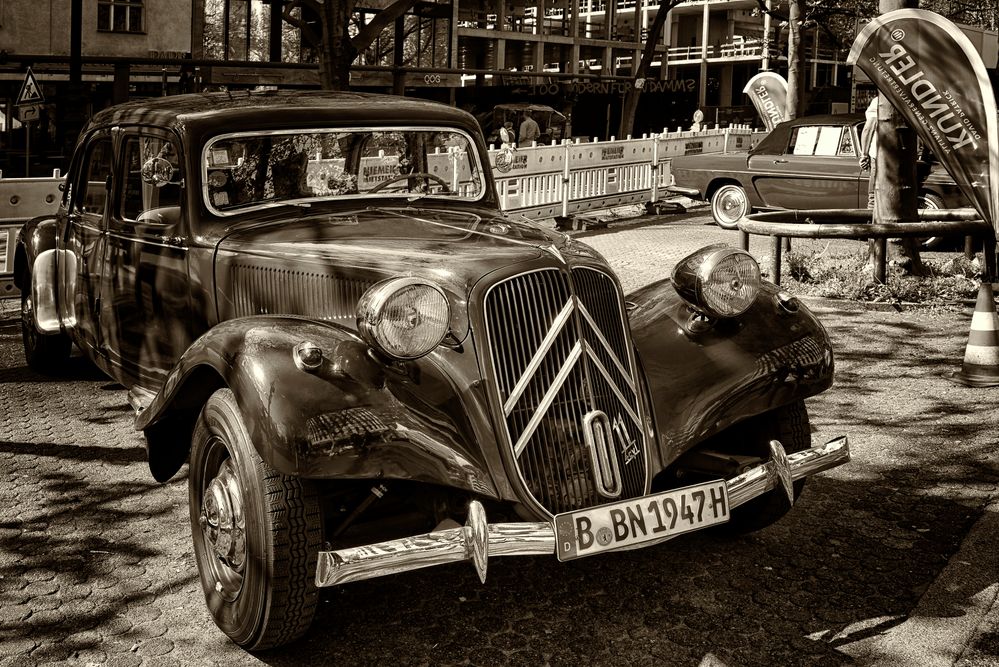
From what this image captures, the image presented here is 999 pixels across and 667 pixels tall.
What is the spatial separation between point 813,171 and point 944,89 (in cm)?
651

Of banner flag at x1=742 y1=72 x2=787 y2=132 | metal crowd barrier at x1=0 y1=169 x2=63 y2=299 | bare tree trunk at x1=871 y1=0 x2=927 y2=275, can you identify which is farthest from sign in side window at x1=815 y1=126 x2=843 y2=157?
metal crowd barrier at x1=0 y1=169 x2=63 y2=299

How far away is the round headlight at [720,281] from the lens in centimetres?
450

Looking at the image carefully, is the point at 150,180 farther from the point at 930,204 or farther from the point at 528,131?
the point at 528,131

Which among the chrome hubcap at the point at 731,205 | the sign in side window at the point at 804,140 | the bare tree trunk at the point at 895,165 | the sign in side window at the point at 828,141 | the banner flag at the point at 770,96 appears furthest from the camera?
the banner flag at the point at 770,96

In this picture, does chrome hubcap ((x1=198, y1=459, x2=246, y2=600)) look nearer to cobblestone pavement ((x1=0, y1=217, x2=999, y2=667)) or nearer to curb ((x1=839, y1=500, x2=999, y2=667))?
cobblestone pavement ((x1=0, y1=217, x2=999, y2=667))

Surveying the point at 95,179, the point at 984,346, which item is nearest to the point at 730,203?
the point at 984,346

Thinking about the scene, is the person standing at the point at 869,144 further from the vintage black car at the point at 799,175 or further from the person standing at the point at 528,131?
the person standing at the point at 528,131

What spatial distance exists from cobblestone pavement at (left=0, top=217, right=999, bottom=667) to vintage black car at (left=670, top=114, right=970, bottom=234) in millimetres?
8136

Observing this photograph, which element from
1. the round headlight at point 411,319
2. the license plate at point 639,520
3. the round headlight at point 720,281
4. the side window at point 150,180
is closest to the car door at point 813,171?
the round headlight at point 720,281

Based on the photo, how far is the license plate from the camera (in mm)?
3584

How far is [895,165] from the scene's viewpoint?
10.1m

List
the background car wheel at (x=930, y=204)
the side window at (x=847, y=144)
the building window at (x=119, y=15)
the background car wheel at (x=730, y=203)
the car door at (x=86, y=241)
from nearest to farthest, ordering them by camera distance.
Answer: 1. the car door at (x=86, y=241)
2. the background car wheel at (x=930, y=204)
3. the side window at (x=847, y=144)
4. the background car wheel at (x=730, y=203)
5. the building window at (x=119, y=15)

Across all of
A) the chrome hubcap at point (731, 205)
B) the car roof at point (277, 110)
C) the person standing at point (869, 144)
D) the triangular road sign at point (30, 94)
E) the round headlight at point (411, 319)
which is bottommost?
the round headlight at point (411, 319)

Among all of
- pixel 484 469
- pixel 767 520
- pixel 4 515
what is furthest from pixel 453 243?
pixel 4 515
